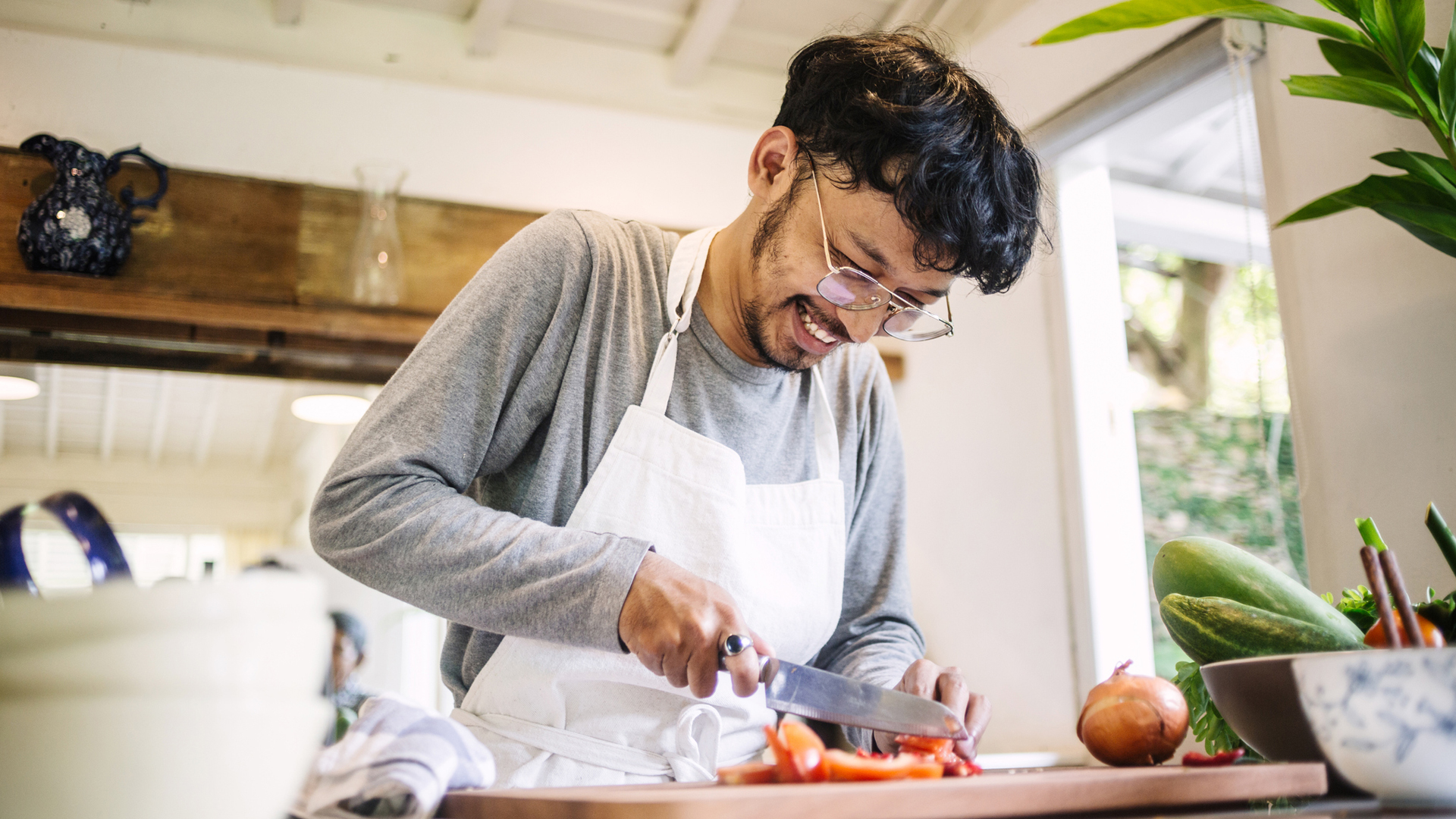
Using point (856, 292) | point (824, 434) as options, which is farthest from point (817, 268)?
point (824, 434)

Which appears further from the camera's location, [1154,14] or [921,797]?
[1154,14]

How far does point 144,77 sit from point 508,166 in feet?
3.03

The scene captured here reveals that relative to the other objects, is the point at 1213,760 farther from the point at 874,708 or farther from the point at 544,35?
the point at 544,35

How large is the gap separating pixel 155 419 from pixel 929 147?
2.11 metres

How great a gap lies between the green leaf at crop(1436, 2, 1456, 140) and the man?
1.52ft

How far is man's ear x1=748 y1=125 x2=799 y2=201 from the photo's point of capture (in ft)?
4.14

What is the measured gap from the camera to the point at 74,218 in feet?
7.58

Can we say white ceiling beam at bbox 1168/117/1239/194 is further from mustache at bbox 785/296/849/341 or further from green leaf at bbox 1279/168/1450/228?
mustache at bbox 785/296/849/341

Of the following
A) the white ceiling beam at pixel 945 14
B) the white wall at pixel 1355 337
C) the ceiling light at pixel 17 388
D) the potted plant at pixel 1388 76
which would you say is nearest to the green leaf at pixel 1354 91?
the potted plant at pixel 1388 76

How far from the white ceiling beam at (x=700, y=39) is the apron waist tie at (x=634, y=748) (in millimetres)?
2176

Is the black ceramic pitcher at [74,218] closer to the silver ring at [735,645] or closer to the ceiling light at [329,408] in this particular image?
the ceiling light at [329,408]

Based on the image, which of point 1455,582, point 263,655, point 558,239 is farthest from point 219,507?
point 1455,582

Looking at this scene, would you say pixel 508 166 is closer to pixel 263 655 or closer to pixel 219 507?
pixel 219 507

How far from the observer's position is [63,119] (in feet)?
8.27
